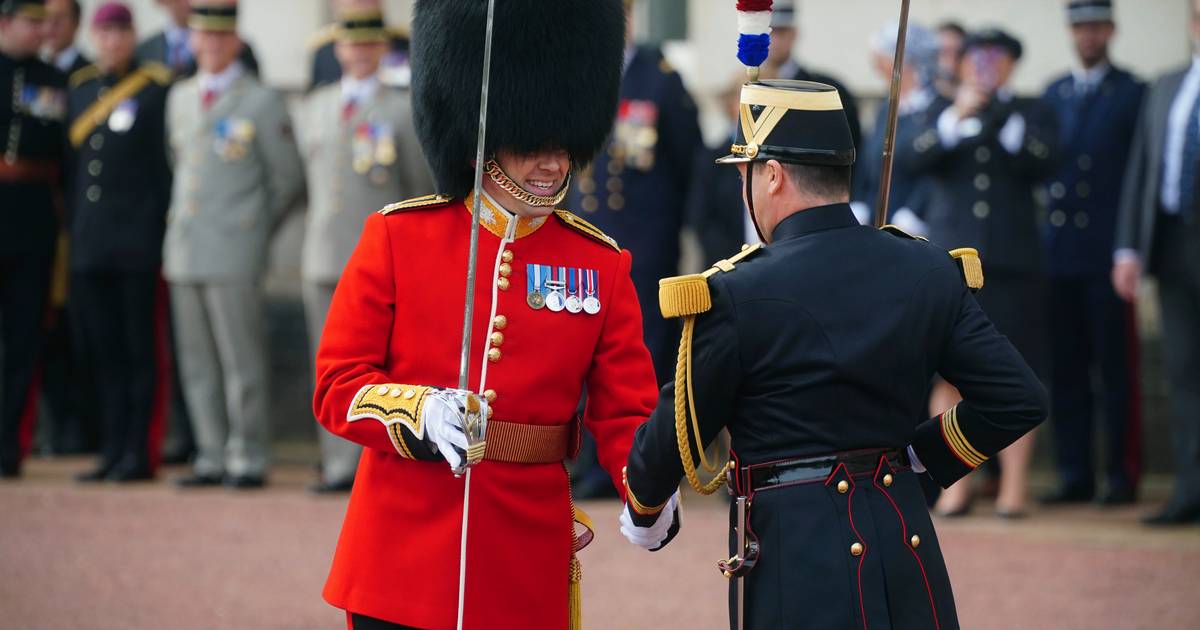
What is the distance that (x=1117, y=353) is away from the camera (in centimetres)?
823

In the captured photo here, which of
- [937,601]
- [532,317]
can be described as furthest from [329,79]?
[937,601]

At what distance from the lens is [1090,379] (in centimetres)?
840

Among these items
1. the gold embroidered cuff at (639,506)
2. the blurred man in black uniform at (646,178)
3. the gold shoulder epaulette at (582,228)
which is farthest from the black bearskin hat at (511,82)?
the blurred man in black uniform at (646,178)

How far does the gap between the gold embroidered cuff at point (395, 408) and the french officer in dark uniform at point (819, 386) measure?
41cm

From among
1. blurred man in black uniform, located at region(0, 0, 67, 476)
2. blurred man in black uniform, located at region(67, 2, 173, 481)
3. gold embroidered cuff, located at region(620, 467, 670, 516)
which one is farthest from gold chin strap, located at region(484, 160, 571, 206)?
blurred man in black uniform, located at region(0, 0, 67, 476)

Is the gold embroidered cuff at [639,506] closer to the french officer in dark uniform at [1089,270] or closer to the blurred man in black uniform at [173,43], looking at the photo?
the french officer in dark uniform at [1089,270]

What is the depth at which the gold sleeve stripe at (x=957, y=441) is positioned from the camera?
11.3 feet

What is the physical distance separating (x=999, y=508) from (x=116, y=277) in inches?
171

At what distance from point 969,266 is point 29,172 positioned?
264 inches

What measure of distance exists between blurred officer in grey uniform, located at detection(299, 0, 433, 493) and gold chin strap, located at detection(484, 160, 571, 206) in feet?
15.0

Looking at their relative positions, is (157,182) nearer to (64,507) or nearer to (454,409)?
(64,507)

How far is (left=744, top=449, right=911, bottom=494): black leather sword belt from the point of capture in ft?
10.9

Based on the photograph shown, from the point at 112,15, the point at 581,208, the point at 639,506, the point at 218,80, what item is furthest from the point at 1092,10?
the point at 639,506

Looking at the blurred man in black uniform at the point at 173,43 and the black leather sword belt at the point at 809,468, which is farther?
the blurred man in black uniform at the point at 173,43
